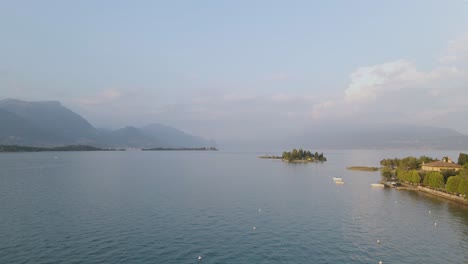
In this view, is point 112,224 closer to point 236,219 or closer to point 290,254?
point 236,219

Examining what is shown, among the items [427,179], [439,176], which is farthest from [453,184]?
[427,179]

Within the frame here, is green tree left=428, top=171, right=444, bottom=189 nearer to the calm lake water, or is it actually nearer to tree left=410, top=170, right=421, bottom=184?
the calm lake water

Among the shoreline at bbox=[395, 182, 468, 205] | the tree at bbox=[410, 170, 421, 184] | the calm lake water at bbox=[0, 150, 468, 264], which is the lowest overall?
the calm lake water at bbox=[0, 150, 468, 264]

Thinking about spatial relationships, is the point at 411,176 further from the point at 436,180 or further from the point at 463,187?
the point at 463,187

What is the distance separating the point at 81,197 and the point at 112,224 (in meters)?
32.5

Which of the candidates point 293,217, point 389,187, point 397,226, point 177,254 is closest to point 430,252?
point 397,226

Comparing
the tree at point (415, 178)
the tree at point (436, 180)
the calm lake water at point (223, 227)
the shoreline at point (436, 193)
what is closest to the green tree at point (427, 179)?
the shoreline at point (436, 193)

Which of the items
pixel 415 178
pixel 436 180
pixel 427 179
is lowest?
pixel 415 178

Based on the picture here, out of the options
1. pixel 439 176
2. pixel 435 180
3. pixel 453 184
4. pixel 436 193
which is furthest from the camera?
pixel 435 180

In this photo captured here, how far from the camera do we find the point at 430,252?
4566 cm

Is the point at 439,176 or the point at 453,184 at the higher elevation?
the point at 439,176

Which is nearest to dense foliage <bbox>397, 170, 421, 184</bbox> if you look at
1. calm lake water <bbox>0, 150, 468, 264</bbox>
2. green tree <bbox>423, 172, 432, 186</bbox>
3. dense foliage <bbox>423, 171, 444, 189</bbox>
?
green tree <bbox>423, 172, 432, 186</bbox>

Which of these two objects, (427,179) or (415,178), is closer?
(427,179)

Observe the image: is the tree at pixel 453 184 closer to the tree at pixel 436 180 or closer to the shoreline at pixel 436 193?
the shoreline at pixel 436 193
